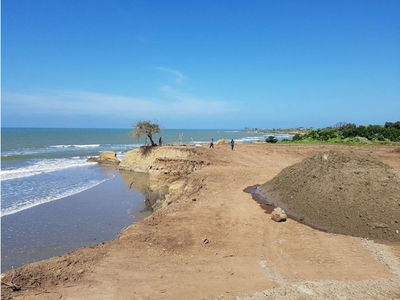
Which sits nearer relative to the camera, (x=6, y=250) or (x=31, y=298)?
(x=31, y=298)

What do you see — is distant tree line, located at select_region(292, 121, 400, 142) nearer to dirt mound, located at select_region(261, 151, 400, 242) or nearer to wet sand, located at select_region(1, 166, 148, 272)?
dirt mound, located at select_region(261, 151, 400, 242)

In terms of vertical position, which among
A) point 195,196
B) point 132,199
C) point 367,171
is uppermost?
point 367,171

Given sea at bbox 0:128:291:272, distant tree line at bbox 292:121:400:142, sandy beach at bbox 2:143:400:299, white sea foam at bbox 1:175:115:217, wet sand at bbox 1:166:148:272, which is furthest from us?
distant tree line at bbox 292:121:400:142

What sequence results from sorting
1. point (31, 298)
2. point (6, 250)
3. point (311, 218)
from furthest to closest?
point (311, 218)
point (6, 250)
point (31, 298)

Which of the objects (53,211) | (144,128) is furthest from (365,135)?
(53,211)

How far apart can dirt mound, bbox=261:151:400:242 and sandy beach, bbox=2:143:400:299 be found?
0.57m

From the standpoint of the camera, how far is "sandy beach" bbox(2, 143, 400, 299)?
6250 mm

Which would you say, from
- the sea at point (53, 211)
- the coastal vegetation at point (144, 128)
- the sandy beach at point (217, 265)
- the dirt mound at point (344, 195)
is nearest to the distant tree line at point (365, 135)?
the coastal vegetation at point (144, 128)

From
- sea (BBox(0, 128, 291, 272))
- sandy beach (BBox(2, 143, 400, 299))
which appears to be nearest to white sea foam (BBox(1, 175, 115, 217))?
sea (BBox(0, 128, 291, 272))

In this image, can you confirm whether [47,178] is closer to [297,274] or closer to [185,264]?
[185,264]

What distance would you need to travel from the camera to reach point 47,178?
23047mm

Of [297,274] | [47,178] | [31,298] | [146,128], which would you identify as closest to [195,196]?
[297,274]

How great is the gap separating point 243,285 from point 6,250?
8.16 m

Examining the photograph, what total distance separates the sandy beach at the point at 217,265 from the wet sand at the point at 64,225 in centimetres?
276
